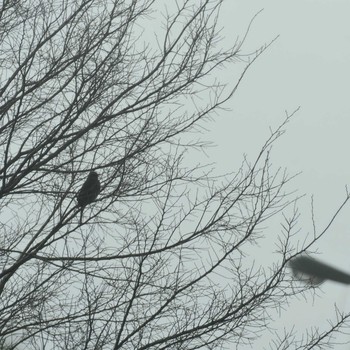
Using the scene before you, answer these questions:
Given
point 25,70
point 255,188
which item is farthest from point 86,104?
point 255,188

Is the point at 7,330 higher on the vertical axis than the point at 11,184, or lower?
lower

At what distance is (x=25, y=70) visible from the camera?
490 centimetres

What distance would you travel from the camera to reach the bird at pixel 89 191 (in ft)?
17.3

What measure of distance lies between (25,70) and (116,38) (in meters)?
1.00

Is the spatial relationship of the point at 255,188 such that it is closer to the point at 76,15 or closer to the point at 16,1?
the point at 76,15

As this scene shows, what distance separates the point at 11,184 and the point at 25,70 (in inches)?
35.5

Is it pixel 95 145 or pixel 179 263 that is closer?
pixel 179 263

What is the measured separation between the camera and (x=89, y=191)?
531cm

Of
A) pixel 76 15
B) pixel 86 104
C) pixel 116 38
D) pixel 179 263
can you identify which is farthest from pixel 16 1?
pixel 179 263

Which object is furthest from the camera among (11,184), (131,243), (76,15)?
(76,15)

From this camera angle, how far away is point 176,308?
16.1 feet

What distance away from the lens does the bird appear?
527 centimetres

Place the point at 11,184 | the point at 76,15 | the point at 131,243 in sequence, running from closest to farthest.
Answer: the point at 11,184 → the point at 131,243 → the point at 76,15

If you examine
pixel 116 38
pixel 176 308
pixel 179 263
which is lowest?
pixel 176 308
